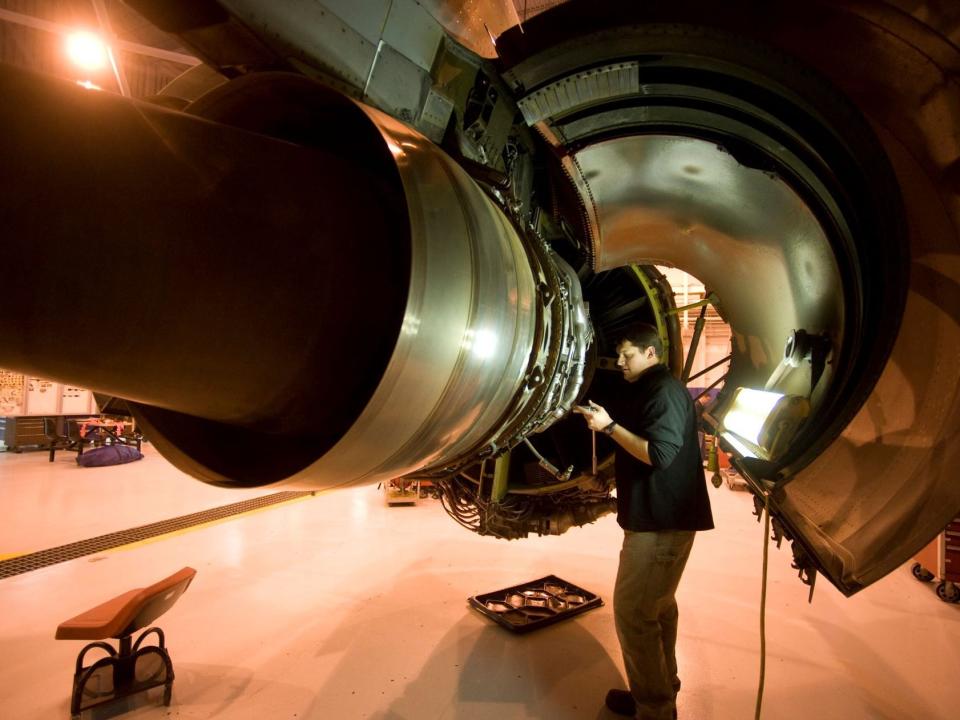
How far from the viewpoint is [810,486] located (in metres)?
1.45

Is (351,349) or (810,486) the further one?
(810,486)

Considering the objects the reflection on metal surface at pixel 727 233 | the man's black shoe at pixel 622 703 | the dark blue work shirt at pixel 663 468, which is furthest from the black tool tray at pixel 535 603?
the reflection on metal surface at pixel 727 233

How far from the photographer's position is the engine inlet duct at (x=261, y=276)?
53cm

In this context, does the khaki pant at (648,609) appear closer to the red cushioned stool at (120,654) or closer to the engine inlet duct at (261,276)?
the engine inlet duct at (261,276)

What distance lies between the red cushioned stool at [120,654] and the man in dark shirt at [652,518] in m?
2.13

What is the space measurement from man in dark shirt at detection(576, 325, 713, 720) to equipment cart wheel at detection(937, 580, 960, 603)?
285 centimetres

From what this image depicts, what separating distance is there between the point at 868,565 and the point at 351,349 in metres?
1.28

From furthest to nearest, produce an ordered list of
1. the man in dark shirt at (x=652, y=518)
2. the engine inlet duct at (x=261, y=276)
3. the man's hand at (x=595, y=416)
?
the man in dark shirt at (x=652, y=518), the man's hand at (x=595, y=416), the engine inlet duct at (x=261, y=276)

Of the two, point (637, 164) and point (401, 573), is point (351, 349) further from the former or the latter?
point (401, 573)

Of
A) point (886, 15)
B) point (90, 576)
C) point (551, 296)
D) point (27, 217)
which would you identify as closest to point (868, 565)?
point (551, 296)

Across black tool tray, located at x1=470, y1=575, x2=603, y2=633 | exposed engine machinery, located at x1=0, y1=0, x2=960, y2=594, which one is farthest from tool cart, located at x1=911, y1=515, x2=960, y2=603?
exposed engine machinery, located at x1=0, y1=0, x2=960, y2=594

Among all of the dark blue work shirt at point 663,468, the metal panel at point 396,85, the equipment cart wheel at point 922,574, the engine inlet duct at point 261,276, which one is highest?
the metal panel at point 396,85

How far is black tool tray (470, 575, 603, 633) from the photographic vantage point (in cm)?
311

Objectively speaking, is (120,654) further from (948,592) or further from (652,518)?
(948,592)
